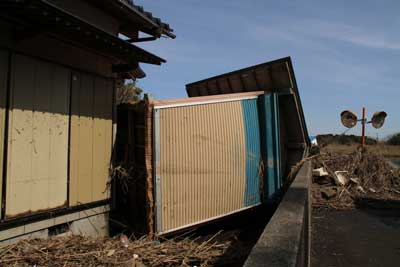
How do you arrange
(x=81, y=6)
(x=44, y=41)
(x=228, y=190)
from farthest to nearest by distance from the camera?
(x=228, y=190)
(x=81, y=6)
(x=44, y=41)

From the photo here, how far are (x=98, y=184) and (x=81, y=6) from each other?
9.93ft

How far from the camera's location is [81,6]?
17.6ft

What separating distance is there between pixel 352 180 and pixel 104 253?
870 centimetres

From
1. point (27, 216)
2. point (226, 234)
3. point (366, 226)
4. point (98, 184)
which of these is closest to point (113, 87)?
point (98, 184)

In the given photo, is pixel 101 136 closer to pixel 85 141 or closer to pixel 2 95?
pixel 85 141

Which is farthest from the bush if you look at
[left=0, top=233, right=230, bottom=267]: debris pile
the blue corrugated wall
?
[left=0, top=233, right=230, bottom=267]: debris pile

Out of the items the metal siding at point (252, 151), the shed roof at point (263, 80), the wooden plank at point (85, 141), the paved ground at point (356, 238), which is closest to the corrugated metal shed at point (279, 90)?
the shed roof at point (263, 80)

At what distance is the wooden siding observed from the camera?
16.3 feet

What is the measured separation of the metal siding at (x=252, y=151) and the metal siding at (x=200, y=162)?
0.17m

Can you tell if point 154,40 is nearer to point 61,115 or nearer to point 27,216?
point 61,115

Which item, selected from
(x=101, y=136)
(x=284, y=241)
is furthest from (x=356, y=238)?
(x=101, y=136)

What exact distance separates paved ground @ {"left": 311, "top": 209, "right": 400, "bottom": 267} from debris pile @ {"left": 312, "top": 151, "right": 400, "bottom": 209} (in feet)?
2.64

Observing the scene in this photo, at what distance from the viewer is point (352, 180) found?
33.6 feet

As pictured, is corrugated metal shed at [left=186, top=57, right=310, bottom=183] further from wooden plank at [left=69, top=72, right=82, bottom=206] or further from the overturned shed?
wooden plank at [left=69, top=72, right=82, bottom=206]
